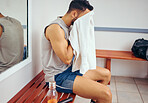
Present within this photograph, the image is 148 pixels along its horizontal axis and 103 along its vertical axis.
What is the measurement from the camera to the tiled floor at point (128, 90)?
7.77ft

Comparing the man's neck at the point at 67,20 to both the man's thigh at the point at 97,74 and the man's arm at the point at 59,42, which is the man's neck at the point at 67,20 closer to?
the man's arm at the point at 59,42

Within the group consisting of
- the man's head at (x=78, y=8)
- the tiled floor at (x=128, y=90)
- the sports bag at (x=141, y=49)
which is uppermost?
the man's head at (x=78, y=8)

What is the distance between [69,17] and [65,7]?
1353 millimetres

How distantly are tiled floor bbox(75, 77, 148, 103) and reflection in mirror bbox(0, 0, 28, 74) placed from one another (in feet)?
3.58

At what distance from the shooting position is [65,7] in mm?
3016

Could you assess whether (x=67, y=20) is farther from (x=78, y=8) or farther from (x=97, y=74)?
(x=97, y=74)

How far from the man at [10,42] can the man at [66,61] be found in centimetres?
34

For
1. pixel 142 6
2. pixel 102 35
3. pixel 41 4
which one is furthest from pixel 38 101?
pixel 142 6

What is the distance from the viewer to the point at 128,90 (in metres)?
2.67

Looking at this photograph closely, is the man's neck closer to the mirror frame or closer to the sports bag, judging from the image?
the mirror frame

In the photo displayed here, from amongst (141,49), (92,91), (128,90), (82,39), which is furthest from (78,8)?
(128,90)

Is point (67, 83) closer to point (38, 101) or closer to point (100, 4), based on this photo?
Result: point (38, 101)

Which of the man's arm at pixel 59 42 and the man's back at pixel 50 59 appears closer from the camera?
the man's arm at pixel 59 42

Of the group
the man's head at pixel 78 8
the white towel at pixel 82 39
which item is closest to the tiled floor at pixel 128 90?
the white towel at pixel 82 39
